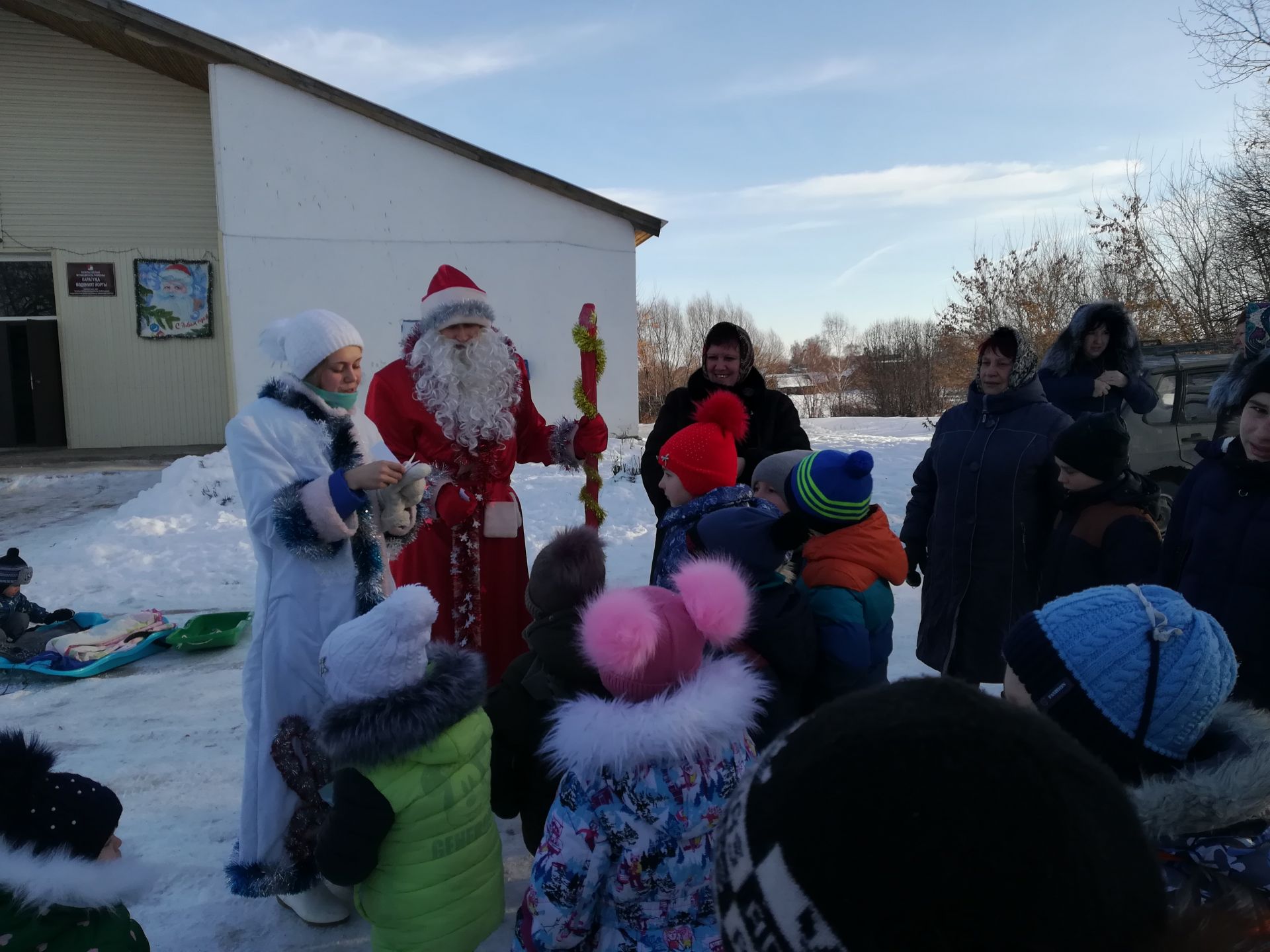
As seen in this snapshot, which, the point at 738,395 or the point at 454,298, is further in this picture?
the point at 738,395

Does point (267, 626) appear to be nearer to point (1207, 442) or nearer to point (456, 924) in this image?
point (456, 924)

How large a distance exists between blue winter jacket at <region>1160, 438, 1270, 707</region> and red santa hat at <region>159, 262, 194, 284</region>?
13.5 meters

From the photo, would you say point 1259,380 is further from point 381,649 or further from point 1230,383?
point 381,649

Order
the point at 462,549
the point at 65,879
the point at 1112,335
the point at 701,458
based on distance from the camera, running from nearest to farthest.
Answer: the point at 65,879, the point at 701,458, the point at 462,549, the point at 1112,335

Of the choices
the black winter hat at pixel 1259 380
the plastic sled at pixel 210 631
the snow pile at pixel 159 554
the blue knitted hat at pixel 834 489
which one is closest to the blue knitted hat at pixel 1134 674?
the blue knitted hat at pixel 834 489

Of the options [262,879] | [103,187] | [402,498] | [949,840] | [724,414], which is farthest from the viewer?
[103,187]

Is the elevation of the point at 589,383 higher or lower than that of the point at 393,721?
higher

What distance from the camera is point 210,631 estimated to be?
503cm

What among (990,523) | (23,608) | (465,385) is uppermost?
(465,385)

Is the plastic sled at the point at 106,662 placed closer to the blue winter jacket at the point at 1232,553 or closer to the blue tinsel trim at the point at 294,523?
the blue tinsel trim at the point at 294,523

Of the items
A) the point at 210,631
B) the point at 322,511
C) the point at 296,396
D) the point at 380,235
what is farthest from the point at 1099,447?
the point at 380,235

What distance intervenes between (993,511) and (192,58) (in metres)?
11.9

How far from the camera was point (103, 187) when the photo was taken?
12.1 metres

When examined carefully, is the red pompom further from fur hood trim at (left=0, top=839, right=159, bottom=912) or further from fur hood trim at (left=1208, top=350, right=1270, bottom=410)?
fur hood trim at (left=0, top=839, right=159, bottom=912)
